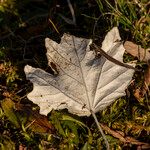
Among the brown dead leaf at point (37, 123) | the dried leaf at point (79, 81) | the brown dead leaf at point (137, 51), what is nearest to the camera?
the dried leaf at point (79, 81)

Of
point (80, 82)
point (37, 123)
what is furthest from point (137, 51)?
point (37, 123)

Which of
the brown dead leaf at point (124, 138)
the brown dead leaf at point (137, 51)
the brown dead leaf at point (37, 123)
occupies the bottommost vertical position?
the brown dead leaf at point (124, 138)

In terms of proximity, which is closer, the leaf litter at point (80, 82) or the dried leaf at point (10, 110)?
the leaf litter at point (80, 82)

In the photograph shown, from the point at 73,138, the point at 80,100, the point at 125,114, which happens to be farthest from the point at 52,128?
the point at 125,114

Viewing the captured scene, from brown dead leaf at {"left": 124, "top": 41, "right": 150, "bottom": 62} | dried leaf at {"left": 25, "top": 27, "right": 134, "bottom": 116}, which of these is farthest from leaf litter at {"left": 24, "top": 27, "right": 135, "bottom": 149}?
brown dead leaf at {"left": 124, "top": 41, "right": 150, "bottom": 62}

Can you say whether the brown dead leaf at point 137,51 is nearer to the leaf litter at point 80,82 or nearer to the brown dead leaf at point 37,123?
the leaf litter at point 80,82

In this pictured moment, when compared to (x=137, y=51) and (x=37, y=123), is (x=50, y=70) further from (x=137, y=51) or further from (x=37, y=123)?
(x=137, y=51)

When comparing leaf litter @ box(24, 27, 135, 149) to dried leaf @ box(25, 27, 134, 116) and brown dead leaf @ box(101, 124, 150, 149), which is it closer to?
dried leaf @ box(25, 27, 134, 116)

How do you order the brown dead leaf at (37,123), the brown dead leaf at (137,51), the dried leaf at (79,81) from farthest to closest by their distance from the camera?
1. the brown dead leaf at (137,51)
2. the brown dead leaf at (37,123)
3. the dried leaf at (79,81)

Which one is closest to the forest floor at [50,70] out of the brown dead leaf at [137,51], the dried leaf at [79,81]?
the brown dead leaf at [137,51]
